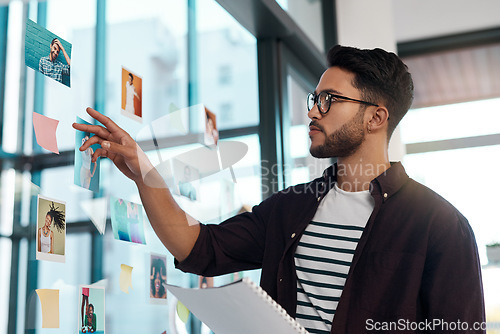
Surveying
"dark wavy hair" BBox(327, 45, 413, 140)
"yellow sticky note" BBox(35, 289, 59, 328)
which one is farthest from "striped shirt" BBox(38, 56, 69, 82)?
"dark wavy hair" BBox(327, 45, 413, 140)

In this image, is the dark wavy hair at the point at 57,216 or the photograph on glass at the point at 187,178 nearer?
the dark wavy hair at the point at 57,216

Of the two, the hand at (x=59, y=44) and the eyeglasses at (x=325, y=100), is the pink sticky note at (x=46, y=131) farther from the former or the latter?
the eyeglasses at (x=325, y=100)

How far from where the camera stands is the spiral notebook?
84 cm

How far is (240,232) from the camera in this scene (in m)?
1.46

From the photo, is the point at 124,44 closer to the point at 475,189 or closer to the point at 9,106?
the point at 9,106

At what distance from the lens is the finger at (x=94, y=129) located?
3.70ft

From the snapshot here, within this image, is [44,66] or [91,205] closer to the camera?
[44,66]

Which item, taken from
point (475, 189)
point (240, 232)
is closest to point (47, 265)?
point (240, 232)

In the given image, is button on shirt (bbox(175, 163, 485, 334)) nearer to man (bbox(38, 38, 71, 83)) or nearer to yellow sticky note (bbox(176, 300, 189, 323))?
yellow sticky note (bbox(176, 300, 189, 323))

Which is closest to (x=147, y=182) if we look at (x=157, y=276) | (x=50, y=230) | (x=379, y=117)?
(x=50, y=230)

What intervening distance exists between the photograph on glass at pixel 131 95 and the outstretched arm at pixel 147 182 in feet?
0.53

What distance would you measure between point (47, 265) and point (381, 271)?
0.73 m

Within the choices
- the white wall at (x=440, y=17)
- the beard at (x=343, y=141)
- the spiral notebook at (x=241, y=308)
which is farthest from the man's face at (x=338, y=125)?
the white wall at (x=440, y=17)

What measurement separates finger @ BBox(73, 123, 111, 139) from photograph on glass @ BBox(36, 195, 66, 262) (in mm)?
156
